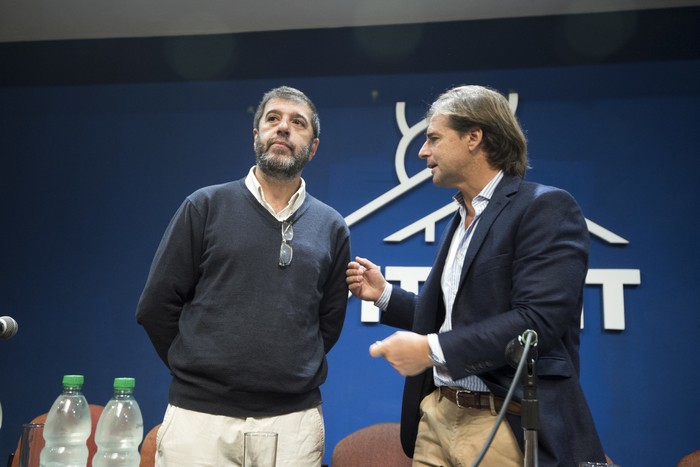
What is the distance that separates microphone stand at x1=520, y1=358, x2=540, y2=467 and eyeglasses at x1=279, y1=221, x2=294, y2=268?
3.62 ft

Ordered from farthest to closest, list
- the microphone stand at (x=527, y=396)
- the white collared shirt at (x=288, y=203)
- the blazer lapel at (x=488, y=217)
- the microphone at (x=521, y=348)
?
the white collared shirt at (x=288, y=203) < the blazer lapel at (x=488, y=217) < the microphone at (x=521, y=348) < the microphone stand at (x=527, y=396)

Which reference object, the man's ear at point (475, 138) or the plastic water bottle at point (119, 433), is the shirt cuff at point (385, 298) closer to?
the man's ear at point (475, 138)

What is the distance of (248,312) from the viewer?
2.34 meters

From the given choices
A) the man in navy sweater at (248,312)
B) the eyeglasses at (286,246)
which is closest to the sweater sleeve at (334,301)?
the man in navy sweater at (248,312)

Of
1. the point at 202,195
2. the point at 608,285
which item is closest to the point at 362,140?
the point at 608,285

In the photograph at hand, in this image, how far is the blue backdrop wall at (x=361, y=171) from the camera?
3846 millimetres

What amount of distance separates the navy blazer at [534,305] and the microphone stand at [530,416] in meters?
0.41

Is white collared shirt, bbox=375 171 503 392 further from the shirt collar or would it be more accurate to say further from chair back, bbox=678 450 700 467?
chair back, bbox=678 450 700 467

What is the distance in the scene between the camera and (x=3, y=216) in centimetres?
466

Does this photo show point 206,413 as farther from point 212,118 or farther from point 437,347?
point 212,118

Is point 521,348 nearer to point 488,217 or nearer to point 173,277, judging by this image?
point 488,217

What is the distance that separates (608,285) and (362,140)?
65.5 inches

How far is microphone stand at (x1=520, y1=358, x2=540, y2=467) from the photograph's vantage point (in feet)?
4.67

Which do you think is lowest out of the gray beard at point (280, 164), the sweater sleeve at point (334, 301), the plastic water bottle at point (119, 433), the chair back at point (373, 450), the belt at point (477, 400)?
the chair back at point (373, 450)
